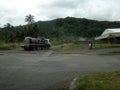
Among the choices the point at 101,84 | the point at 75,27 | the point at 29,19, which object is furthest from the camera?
the point at 75,27

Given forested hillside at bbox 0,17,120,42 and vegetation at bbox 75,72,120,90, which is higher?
forested hillside at bbox 0,17,120,42

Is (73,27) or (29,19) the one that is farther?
(73,27)

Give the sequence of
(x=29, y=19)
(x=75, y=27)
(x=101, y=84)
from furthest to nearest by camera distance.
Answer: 1. (x=75, y=27)
2. (x=29, y=19)
3. (x=101, y=84)

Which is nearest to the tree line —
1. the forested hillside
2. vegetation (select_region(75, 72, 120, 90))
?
the forested hillside

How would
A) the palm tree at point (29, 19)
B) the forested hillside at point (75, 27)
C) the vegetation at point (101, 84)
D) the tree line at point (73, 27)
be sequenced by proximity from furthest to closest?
the forested hillside at point (75, 27)
the tree line at point (73, 27)
the palm tree at point (29, 19)
the vegetation at point (101, 84)

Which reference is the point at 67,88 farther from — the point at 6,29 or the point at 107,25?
the point at 107,25

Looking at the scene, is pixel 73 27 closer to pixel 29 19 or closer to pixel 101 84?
pixel 29 19

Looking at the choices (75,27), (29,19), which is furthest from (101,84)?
(75,27)

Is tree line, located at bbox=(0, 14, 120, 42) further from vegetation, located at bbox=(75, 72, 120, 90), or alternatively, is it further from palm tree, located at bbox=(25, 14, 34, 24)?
vegetation, located at bbox=(75, 72, 120, 90)

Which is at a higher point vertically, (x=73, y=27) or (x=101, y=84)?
(x=73, y=27)

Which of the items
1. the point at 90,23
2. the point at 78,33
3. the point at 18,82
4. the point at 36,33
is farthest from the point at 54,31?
the point at 18,82

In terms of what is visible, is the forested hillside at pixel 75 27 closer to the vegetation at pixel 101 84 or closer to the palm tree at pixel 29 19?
the palm tree at pixel 29 19

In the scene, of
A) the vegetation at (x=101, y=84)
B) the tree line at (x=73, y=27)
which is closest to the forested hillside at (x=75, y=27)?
the tree line at (x=73, y=27)

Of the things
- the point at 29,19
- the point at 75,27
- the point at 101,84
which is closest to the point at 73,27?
the point at 75,27
